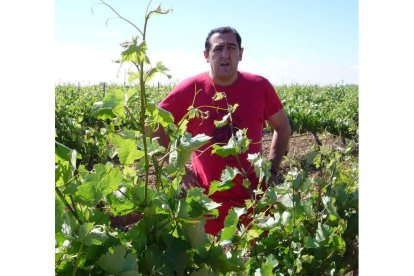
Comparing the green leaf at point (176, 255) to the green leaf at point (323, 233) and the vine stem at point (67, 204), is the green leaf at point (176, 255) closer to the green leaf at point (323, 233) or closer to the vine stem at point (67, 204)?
the vine stem at point (67, 204)

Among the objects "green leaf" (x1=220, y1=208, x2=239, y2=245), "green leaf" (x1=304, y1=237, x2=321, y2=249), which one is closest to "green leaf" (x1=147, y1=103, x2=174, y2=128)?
"green leaf" (x1=220, y1=208, x2=239, y2=245)

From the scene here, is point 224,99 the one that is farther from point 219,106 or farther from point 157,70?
point 157,70

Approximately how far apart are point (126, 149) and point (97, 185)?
94mm

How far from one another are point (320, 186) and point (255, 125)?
1475mm

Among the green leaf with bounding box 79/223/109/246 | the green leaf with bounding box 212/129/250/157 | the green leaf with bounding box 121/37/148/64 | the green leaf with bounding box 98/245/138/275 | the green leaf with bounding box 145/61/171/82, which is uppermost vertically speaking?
the green leaf with bounding box 121/37/148/64

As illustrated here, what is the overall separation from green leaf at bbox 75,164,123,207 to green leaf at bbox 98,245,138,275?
73 millimetres

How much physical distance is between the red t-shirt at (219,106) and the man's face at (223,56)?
58 millimetres

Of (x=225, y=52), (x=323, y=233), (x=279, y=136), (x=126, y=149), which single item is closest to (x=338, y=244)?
(x=323, y=233)

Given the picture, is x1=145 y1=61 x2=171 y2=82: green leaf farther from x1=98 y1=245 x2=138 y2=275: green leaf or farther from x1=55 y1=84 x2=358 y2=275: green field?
x1=98 y1=245 x2=138 y2=275: green leaf

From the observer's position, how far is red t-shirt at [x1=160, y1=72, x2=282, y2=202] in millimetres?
2289

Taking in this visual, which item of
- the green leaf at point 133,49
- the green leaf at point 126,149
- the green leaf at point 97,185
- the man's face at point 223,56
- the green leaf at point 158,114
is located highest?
the man's face at point 223,56

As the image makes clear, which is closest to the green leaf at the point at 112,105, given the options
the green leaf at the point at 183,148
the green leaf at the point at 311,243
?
the green leaf at the point at 183,148

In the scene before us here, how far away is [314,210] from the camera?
107 centimetres

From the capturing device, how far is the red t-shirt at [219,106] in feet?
7.51
